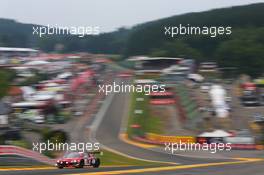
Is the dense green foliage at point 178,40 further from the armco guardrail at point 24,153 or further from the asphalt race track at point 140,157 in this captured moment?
the armco guardrail at point 24,153

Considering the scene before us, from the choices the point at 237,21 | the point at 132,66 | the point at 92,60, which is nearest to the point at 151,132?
the point at 132,66

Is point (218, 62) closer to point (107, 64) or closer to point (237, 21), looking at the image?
point (237, 21)

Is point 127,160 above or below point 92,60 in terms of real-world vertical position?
below

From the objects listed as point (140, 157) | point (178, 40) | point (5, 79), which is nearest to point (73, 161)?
point (140, 157)

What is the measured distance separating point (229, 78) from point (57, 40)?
33.1ft

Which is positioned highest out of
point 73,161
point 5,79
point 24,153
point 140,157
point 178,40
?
point 178,40

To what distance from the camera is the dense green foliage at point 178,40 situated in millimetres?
9891

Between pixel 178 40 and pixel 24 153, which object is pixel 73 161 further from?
pixel 178 40

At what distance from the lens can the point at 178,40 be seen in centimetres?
1207

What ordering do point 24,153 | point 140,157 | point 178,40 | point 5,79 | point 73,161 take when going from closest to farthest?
point 73,161
point 24,153
point 140,157
point 178,40
point 5,79

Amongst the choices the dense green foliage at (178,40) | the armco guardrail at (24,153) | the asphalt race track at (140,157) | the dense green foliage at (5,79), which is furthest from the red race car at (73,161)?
the dense green foliage at (5,79)

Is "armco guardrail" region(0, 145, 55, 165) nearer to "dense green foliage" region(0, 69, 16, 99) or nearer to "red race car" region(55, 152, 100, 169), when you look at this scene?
"red race car" region(55, 152, 100, 169)

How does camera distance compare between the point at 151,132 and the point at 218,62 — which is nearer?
the point at 151,132

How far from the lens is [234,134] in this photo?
13.9 metres
